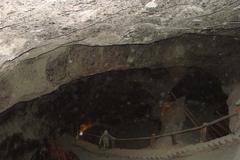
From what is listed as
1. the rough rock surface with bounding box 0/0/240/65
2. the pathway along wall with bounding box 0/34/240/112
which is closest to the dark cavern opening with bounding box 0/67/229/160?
the pathway along wall with bounding box 0/34/240/112

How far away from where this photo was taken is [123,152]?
5.82 meters

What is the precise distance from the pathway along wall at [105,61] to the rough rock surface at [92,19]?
20 cm

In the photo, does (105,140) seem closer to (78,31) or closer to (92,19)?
(78,31)

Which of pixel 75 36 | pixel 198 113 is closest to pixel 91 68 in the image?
pixel 75 36

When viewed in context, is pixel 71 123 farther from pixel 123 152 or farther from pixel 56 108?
pixel 123 152

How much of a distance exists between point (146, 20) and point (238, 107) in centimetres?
197

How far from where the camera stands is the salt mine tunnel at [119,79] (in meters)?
3.45

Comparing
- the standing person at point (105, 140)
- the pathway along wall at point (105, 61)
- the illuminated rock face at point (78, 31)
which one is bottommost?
the standing person at point (105, 140)

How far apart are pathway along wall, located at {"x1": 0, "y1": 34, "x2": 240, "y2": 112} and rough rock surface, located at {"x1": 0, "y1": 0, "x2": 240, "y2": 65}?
0.67 feet

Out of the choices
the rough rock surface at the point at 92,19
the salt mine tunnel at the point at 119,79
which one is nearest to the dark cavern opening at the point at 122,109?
the salt mine tunnel at the point at 119,79

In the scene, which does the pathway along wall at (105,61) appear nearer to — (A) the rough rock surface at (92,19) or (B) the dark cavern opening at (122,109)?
(A) the rough rock surface at (92,19)

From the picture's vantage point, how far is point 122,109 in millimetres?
6871

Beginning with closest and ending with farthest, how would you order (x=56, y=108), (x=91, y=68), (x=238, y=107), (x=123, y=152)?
(x=91, y=68) → (x=238, y=107) → (x=123, y=152) → (x=56, y=108)

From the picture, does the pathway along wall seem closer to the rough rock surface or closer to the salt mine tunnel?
the salt mine tunnel
